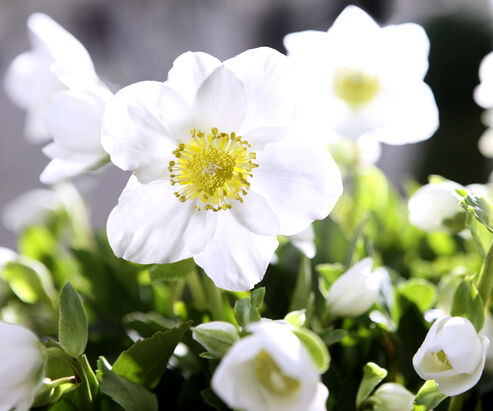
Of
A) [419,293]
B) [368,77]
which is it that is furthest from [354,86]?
[419,293]

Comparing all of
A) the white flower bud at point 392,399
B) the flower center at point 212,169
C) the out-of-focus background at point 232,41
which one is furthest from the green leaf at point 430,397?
the out-of-focus background at point 232,41

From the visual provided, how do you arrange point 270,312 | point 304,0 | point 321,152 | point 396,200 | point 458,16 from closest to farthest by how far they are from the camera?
point 321,152 < point 270,312 < point 396,200 < point 458,16 < point 304,0

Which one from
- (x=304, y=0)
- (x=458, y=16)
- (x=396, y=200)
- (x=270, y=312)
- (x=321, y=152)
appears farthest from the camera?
(x=304, y=0)

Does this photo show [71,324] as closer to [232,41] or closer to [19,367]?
[19,367]

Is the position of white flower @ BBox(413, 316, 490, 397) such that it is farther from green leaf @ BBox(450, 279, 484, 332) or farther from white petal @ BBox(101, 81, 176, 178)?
white petal @ BBox(101, 81, 176, 178)

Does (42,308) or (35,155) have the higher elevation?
(42,308)

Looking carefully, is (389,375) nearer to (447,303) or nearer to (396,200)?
(447,303)

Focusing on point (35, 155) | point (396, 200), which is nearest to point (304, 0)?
point (35, 155)

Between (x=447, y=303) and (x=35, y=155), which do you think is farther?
(x=35, y=155)
